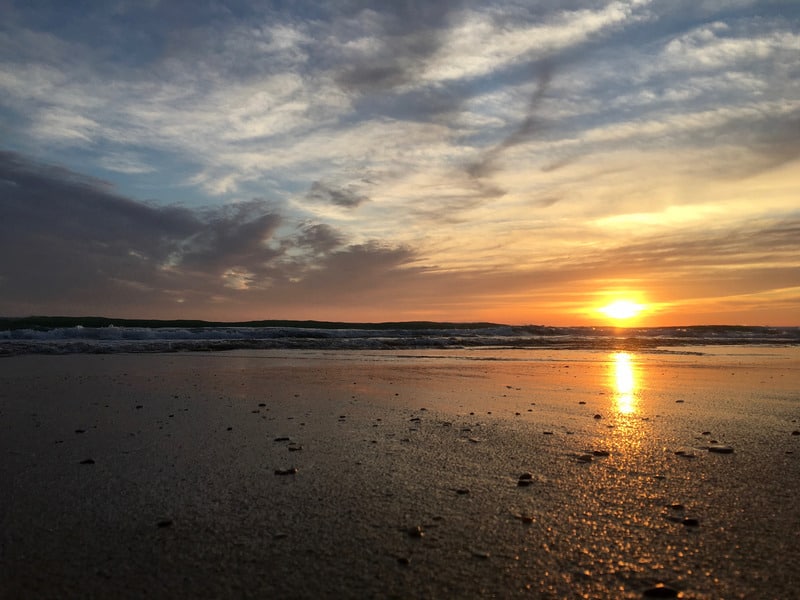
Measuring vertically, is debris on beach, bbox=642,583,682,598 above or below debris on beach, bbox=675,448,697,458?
below

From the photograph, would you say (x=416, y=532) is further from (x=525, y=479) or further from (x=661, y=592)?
(x=525, y=479)

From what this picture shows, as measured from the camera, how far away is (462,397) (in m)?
8.98

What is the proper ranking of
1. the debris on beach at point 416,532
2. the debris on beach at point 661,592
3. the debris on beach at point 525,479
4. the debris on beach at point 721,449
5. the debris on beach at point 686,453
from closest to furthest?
the debris on beach at point 661,592 < the debris on beach at point 416,532 < the debris on beach at point 525,479 < the debris on beach at point 686,453 < the debris on beach at point 721,449

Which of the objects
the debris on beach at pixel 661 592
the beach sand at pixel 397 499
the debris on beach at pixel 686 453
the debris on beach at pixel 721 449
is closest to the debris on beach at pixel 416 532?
the beach sand at pixel 397 499

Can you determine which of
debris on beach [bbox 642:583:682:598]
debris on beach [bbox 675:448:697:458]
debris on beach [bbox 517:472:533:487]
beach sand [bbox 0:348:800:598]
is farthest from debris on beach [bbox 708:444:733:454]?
debris on beach [bbox 642:583:682:598]

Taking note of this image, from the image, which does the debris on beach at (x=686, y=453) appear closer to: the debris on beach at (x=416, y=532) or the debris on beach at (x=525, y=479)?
the debris on beach at (x=525, y=479)

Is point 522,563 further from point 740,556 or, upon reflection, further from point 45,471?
point 45,471

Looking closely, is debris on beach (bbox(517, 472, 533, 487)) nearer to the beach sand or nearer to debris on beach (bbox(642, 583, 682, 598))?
the beach sand

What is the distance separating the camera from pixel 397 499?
3.74 metres

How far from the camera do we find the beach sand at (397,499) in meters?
2.61

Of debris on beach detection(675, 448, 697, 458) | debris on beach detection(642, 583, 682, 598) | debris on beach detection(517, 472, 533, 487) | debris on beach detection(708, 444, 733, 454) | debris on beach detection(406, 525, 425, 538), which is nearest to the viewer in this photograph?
debris on beach detection(642, 583, 682, 598)

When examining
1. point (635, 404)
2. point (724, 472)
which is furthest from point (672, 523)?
point (635, 404)

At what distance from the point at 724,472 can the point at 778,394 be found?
6181 millimetres

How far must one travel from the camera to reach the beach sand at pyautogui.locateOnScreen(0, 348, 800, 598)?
2.61 m
